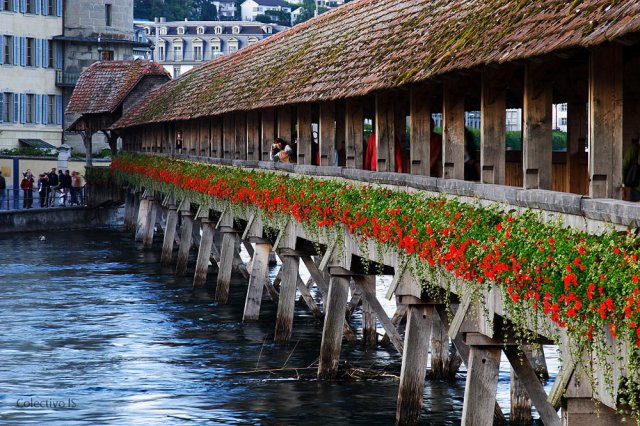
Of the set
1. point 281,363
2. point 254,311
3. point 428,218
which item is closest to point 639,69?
point 428,218

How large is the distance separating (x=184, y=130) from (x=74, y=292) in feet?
39.6

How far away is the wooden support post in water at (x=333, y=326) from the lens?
20516 mm

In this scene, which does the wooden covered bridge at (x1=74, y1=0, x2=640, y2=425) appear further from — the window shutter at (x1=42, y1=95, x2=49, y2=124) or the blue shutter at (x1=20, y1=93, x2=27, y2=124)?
the window shutter at (x1=42, y1=95, x2=49, y2=124)

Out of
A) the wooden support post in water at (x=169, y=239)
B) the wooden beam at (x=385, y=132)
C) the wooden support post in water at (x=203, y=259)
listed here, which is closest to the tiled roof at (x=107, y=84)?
the wooden support post in water at (x=169, y=239)

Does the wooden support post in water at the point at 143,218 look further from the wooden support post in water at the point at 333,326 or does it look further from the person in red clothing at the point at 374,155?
the wooden support post in water at the point at 333,326

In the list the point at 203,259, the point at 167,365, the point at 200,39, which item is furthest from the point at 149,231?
the point at 200,39

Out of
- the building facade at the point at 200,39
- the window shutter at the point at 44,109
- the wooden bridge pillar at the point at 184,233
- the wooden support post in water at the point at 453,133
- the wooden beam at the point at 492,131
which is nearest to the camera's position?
the wooden beam at the point at 492,131

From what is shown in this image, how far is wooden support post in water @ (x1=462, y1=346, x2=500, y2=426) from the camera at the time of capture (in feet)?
44.6

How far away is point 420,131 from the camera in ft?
61.7

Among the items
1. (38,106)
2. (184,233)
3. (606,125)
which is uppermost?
(38,106)

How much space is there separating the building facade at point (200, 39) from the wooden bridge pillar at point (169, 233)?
363ft

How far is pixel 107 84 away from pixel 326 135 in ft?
134

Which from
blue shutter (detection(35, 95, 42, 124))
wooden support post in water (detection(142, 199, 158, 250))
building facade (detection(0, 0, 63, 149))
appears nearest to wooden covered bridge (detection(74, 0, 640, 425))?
wooden support post in water (detection(142, 199, 158, 250))

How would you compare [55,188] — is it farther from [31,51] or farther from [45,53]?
[45,53]
